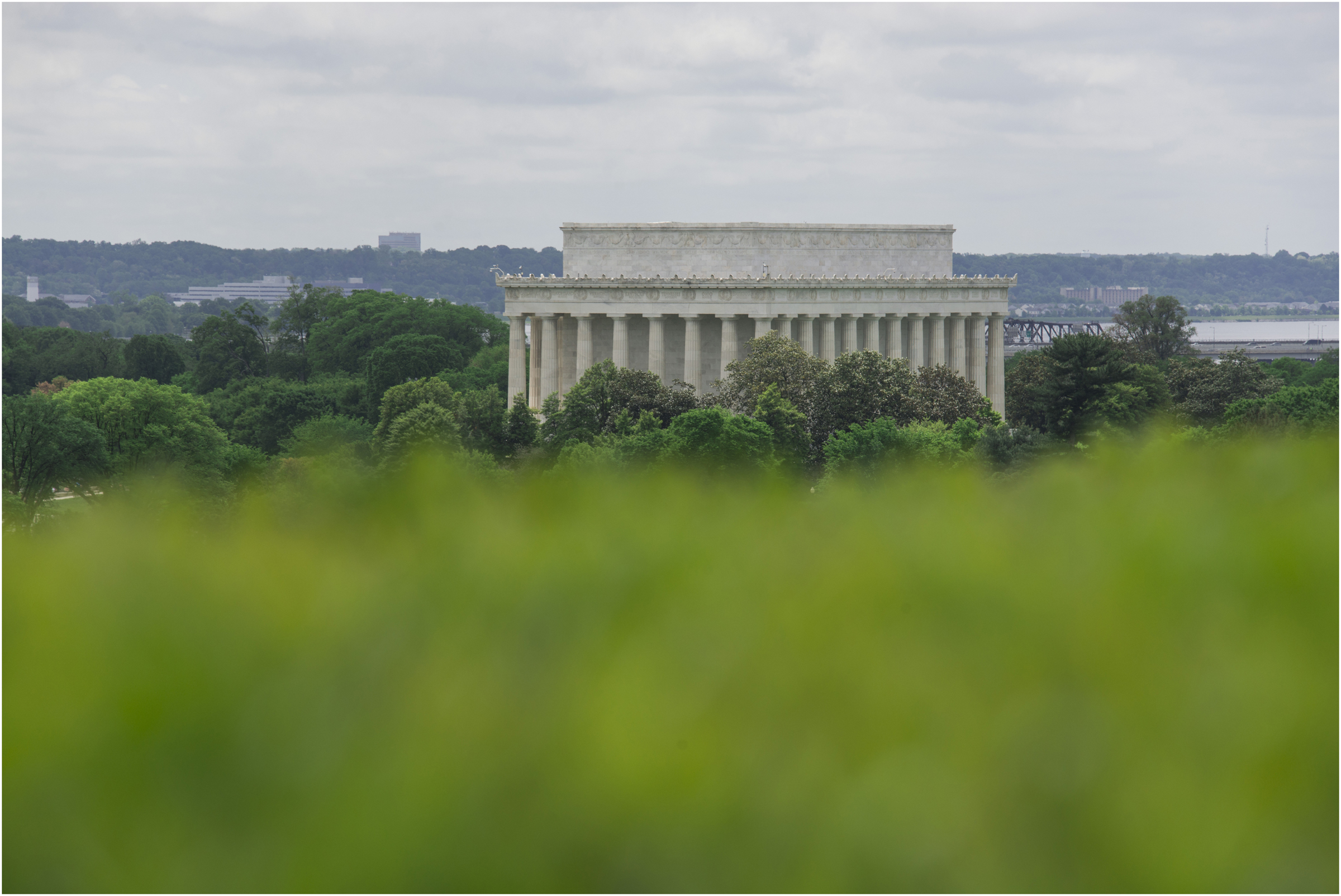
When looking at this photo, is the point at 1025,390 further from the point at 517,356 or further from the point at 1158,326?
the point at 1158,326

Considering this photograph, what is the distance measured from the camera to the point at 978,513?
870 centimetres

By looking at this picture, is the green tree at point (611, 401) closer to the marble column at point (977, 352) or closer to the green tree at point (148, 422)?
the green tree at point (148, 422)

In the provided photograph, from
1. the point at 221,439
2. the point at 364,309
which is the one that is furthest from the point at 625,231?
the point at 364,309

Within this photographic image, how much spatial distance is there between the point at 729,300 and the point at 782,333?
418cm

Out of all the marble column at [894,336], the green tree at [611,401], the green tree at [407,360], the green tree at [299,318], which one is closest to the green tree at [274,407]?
the green tree at [407,360]

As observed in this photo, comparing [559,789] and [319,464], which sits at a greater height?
[319,464]

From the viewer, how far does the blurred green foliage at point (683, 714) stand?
191 inches

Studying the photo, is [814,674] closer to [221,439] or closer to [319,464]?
[319,464]

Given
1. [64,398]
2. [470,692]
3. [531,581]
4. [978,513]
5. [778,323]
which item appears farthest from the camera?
[778,323]

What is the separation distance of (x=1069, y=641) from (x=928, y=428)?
5697cm

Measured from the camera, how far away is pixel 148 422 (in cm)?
7812

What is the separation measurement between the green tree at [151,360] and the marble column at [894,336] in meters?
74.1

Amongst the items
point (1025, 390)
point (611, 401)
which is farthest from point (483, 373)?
point (611, 401)

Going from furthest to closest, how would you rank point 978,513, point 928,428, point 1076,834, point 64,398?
point 64,398 → point 928,428 → point 978,513 → point 1076,834
